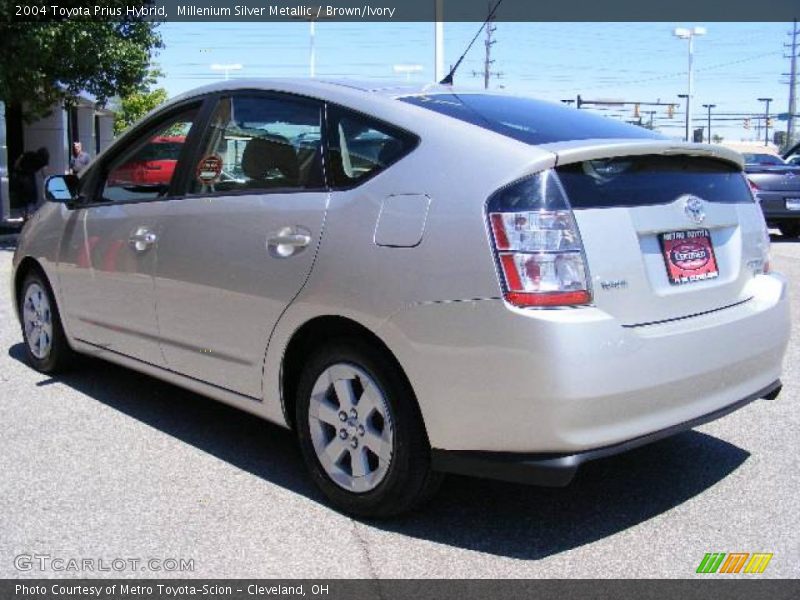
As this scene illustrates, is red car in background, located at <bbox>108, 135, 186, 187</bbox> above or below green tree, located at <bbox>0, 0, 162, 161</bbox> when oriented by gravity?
below

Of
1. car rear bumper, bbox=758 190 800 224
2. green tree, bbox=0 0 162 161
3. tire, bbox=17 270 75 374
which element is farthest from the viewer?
car rear bumper, bbox=758 190 800 224

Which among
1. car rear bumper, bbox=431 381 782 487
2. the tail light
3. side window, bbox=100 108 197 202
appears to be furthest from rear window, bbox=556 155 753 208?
side window, bbox=100 108 197 202

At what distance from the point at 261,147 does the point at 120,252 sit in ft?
3.62

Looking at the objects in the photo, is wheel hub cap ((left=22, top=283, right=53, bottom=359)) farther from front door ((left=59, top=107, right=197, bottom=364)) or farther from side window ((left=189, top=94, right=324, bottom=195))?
side window ((left=189, top=94, right=324, bottom=195))

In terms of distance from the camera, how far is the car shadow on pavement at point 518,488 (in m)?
3.36

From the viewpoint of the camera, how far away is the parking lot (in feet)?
10.3

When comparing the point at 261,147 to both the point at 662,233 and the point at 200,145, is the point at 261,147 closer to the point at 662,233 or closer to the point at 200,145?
the point at 200,145

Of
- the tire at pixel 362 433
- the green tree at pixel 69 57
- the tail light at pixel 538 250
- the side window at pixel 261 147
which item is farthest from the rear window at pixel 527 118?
the green tree at pixel 69 57

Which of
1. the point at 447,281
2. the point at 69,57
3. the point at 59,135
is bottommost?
the point at 447,281

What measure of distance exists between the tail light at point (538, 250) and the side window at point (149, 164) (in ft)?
6.82

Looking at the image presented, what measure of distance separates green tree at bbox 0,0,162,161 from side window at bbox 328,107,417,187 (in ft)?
35.7

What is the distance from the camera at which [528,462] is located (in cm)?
296
